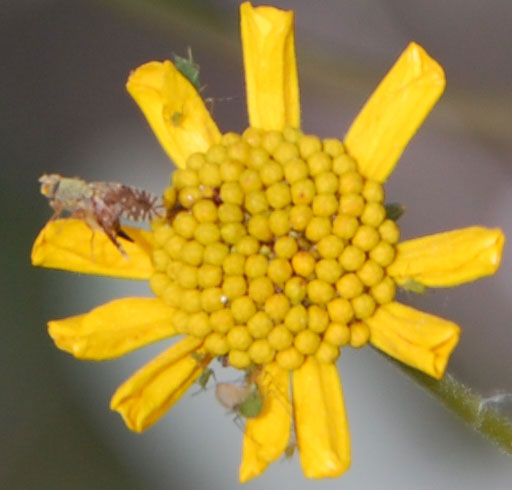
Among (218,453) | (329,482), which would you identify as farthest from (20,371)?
(329,482)

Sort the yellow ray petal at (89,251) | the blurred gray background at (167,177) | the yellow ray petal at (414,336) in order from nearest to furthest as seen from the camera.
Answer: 1. the yellow ray petal at (414,336)
2. the yellow ray petal at (89,251)
3. the blurred gray background at (167,177)

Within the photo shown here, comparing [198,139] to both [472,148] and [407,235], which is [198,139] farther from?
[472,148]

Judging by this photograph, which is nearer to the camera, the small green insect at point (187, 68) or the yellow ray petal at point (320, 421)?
the yellow ray petal at point (320, 421)

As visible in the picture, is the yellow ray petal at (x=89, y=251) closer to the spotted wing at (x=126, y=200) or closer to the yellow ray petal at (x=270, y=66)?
the spotted wing at (x=126, y=200)

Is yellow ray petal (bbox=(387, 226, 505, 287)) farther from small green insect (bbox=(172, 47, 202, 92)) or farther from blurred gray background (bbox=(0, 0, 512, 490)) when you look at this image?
blurred gray background (bbox=(0, 0, 512, 490))

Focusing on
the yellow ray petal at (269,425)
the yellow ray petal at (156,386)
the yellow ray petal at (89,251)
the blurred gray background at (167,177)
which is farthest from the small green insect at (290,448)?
the blurred gray background at (167,177)

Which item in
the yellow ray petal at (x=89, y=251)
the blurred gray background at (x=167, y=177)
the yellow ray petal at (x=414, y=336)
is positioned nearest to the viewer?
the yellow ray petal at (x=414, y=336)
